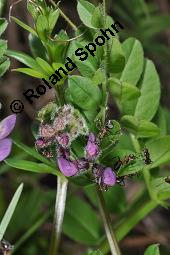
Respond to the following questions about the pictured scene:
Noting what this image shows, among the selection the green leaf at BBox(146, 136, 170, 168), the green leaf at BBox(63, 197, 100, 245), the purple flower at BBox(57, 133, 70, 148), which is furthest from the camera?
the green leaf at BBox(63, 197, 100, 245)

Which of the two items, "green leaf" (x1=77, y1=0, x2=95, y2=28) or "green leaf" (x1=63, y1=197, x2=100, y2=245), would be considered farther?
"green leaf" (x1=63, y1=197, x2=100, y2=245)

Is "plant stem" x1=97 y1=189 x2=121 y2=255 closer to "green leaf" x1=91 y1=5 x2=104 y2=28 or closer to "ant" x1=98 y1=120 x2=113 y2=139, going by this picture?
"ant" x1=98 y1=120 x2=113 y2=139

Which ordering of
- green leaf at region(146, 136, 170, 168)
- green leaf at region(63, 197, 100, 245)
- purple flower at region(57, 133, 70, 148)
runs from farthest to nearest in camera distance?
1. green leaf at region(63, 197, 100, 245)
2. green leaf at region(146, 136, 170, 168)
3. purple flower at region(57, 133, 70, 148)

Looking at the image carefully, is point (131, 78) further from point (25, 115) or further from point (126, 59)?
point (25, 115)

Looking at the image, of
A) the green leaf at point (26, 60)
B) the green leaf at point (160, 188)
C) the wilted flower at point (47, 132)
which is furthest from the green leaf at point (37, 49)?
the green leaf at point (160, 188)

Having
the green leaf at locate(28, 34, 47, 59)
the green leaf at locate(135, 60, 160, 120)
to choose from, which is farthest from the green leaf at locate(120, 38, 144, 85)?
the green leaf at locate(28, 34, 47, 59)

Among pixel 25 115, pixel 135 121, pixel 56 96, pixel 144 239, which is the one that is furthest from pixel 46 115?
pixel 25 115

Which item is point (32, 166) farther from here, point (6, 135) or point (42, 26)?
point (42, 26)

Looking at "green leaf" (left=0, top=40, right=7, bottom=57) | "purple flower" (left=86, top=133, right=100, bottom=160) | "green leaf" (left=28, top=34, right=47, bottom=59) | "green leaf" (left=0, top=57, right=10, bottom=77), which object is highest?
"green leaf" (left=0, top=40, right=7, bottom=57)
